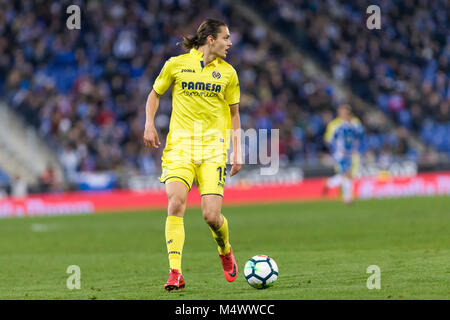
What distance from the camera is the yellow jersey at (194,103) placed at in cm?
814

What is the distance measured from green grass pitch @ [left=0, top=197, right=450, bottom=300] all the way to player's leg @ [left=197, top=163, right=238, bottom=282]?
230 mm

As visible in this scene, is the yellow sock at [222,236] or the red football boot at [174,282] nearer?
the red football boot at [174,282]

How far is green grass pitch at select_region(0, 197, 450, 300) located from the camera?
7609mm

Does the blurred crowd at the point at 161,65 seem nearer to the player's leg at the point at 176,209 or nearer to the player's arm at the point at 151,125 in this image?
the player's arm at the point at 151,125

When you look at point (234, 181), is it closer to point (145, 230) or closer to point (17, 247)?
point (145, 230)

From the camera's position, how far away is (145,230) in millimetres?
17031

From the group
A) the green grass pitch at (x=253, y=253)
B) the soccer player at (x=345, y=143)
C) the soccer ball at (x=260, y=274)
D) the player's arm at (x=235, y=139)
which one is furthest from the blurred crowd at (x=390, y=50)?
the soccer ball at (x=260, y=274)

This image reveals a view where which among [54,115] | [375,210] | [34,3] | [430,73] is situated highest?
[34,3]

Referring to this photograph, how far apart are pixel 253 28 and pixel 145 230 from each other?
1627 centimetres

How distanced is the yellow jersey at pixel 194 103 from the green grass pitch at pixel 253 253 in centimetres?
134

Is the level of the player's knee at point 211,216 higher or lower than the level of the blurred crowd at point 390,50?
lower

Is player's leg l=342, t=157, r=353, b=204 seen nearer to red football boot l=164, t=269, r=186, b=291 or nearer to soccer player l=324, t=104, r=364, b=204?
soccer player l=324, t=104, r=364, b=204

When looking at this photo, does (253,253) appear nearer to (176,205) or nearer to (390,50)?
(176,205)
